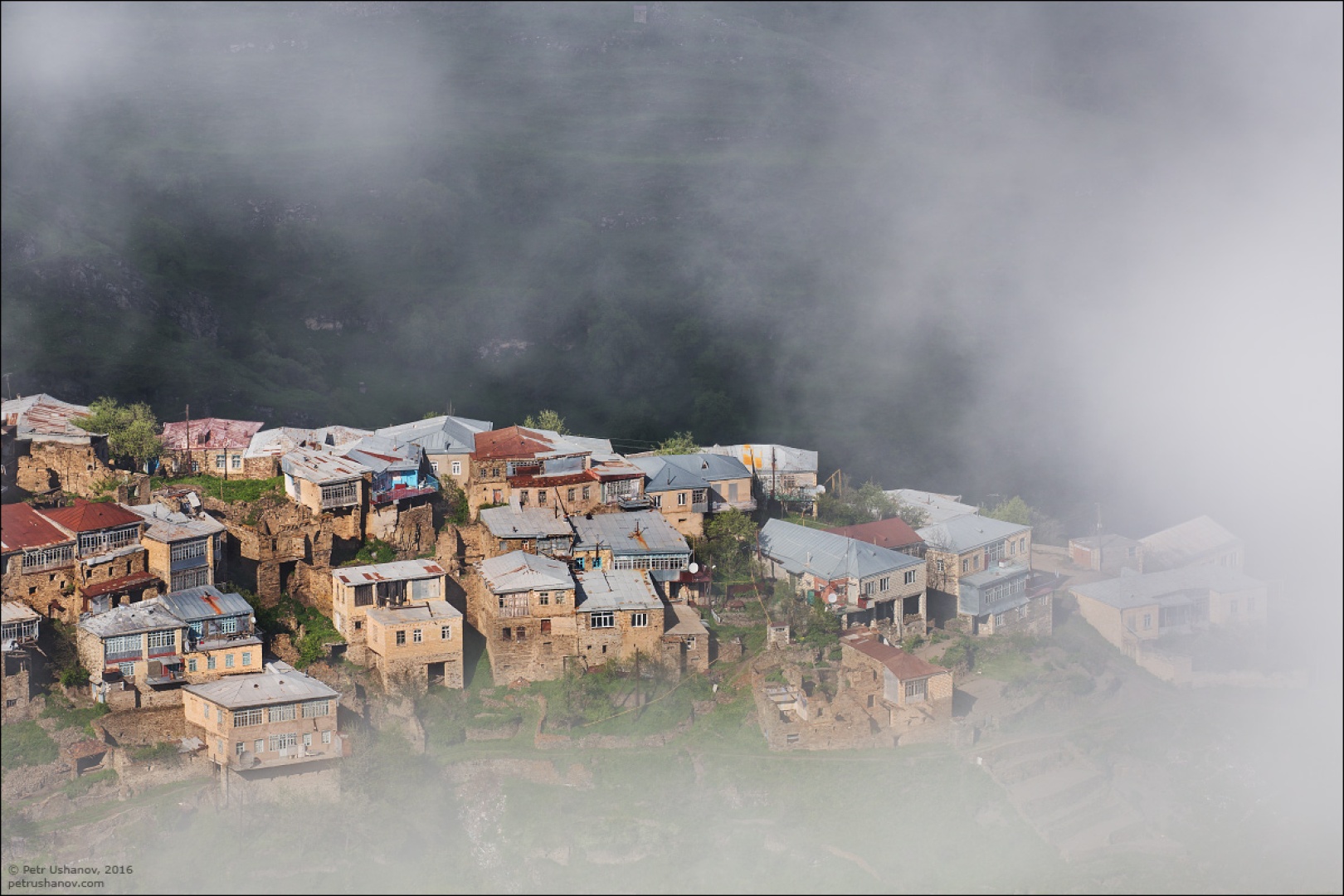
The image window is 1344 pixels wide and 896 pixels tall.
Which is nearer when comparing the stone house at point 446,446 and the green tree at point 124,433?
the green tree at point 124,433

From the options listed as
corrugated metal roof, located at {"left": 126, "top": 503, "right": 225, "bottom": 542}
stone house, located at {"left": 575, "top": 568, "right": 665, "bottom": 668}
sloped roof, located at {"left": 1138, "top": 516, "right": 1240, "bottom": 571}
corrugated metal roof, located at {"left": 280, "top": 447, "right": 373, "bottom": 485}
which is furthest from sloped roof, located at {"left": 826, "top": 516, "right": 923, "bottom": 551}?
corrugated metal roof, located at {"left": 126, "top": 503, "right": 225, "bottom": 542}

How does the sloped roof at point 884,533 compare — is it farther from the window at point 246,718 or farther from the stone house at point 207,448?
the stone house at point 207,448

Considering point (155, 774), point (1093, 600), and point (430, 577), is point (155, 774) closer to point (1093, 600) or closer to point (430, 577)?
point (430, 577)

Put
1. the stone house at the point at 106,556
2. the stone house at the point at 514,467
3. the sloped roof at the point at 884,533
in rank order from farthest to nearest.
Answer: the sloped roof at the point at 884,533, the stone house at the point at 514,467, the stone house at the point at 106,556

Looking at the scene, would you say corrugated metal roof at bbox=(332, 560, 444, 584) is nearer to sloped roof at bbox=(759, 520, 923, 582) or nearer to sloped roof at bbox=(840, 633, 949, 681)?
sloped roof at bbox=(759, 520, 923, 582)

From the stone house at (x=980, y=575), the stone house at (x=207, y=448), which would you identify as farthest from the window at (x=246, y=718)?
the stone house at (x=980, y=575)

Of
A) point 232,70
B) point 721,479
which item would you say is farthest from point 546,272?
point 721,479
